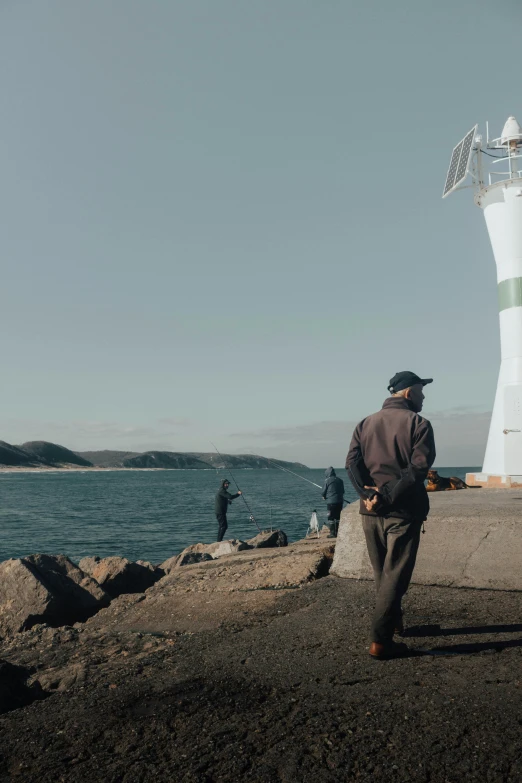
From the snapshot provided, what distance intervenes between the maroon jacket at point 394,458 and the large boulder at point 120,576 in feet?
21.6

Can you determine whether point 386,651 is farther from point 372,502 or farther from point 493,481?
point 493,481

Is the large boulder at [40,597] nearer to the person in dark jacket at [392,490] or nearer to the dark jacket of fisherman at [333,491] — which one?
the person in dark jacket at [392,490]

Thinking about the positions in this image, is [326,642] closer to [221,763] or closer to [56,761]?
[221,763]

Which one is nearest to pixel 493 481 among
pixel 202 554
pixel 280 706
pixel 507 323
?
pixel 507 323

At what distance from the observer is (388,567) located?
408 cm

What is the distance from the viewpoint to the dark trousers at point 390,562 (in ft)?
12.9

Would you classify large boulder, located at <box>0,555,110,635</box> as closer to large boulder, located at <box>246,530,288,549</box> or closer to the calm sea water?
large boulder, located at <box>246,530,288,549</box>

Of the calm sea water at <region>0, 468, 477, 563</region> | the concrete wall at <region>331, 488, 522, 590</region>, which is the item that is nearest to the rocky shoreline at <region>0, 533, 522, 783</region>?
the concrete wall at <region>331, 488, 522, 590</region>

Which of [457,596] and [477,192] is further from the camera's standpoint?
[477,192]

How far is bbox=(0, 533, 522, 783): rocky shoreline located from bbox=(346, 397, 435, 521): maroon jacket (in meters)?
1.02

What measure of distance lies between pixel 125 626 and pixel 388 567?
110 inches

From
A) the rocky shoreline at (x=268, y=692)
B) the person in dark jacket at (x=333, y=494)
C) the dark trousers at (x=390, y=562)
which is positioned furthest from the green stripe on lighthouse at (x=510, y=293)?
the dark trousers at (x=390, y=562)

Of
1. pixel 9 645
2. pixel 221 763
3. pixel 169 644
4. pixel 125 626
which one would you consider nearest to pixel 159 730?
pixel 221 763

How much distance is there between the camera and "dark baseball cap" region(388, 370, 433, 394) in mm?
4508
